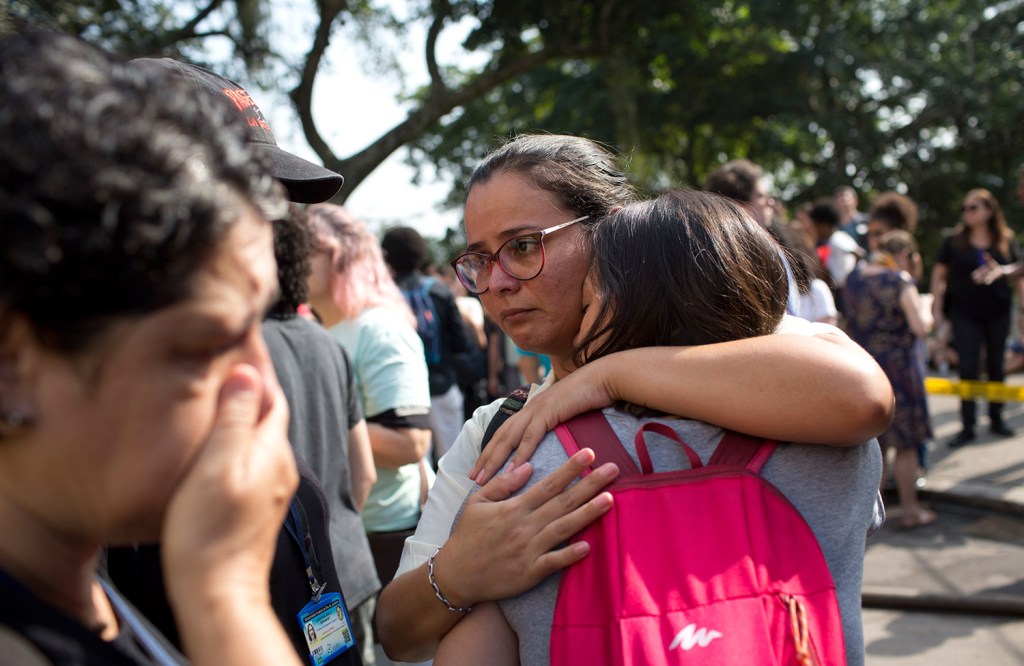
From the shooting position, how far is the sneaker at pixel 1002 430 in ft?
27.1

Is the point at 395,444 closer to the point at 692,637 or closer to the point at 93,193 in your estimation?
the point at 692,637

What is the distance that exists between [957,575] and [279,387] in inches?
205

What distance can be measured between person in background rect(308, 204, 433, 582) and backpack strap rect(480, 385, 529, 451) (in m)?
1.67

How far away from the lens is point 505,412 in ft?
5.84

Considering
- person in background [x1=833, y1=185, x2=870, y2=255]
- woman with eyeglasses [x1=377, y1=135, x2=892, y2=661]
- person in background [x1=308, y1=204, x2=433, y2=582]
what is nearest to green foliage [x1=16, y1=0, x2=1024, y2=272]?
person in background [x1=833, y1=185, x2=870, y2=255]

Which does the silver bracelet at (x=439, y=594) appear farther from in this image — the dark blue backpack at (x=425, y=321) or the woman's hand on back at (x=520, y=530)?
the dark blue backpack at (x=425, y=321)

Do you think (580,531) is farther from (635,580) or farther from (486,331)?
(486,331)

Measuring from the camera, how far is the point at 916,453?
20.5 ft

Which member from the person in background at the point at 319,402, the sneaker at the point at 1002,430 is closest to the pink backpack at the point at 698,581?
the person in background at the point at 319,402

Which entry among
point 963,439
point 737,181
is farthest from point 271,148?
point 963,439

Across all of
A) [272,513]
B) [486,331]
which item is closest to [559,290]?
[272,513]

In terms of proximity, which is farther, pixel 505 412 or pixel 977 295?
pixel 977 295

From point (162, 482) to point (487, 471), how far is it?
731 millimetres

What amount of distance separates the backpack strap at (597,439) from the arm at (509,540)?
32mm
